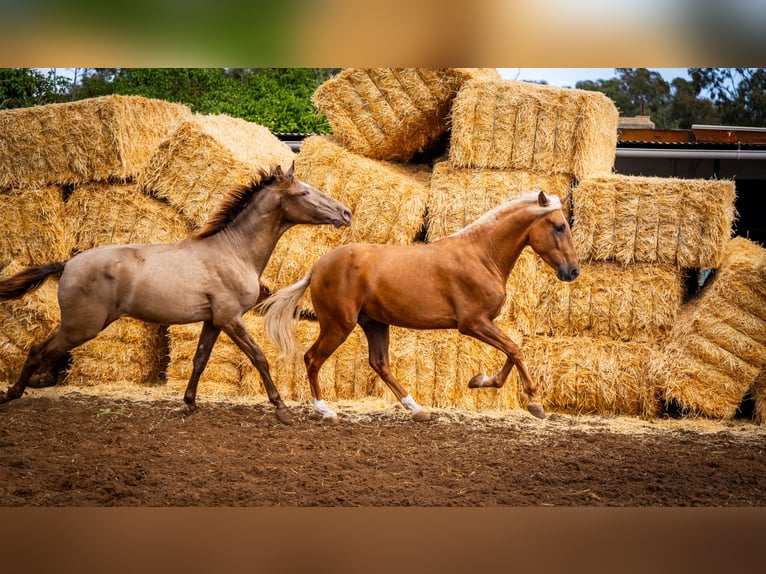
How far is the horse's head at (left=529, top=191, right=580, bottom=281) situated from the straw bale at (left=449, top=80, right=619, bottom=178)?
102 centimetres

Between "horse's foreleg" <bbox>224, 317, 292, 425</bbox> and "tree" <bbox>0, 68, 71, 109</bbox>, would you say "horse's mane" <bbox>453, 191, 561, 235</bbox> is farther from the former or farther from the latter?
"tree" <bbox>0, 68, 71, 109</bbox>

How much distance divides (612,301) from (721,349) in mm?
839

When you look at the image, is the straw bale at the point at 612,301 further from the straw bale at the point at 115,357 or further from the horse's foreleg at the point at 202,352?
the straw bale at the point at 115,357

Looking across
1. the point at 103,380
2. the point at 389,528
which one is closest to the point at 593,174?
the point at 389,528

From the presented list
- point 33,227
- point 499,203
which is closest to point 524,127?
point 499,203

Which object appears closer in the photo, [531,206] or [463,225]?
[531,206]

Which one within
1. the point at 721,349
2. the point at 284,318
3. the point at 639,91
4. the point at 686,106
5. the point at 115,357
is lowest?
the point at 115,357

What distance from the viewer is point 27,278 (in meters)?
5.49

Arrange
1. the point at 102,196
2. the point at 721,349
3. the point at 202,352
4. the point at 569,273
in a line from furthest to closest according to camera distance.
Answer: the point at 102,196 < the point at 721,349 < the point at 202,352 < the point at 569,273

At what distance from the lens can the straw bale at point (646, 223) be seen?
6152mm

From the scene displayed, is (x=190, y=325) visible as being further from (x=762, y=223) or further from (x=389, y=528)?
(x=762, y=223)

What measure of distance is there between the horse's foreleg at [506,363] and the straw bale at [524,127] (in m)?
1.51

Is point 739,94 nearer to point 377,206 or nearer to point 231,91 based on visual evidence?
point 377,206

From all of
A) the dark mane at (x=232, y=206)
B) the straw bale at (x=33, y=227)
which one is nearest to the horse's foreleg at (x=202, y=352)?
the dark mane at (x=232, y=206)
